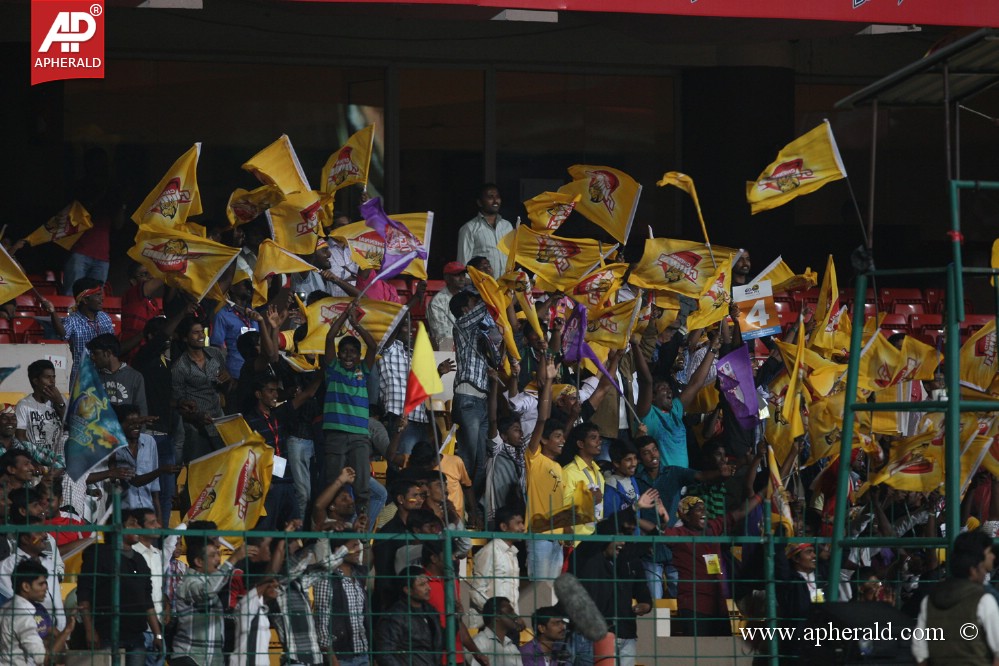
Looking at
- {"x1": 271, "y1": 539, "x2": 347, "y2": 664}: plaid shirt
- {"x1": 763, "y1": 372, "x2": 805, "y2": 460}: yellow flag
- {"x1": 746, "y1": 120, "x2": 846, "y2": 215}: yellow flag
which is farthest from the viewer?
{"x1": 746, "y1": 120, "x2": 846, "y2": 215}: yellow flag

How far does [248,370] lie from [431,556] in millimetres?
3604

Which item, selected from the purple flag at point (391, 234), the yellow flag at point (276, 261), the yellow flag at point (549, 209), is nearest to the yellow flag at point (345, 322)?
the yellow flag at point (276, 261)

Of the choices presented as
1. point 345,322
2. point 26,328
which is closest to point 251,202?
point 345,322

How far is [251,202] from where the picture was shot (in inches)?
554

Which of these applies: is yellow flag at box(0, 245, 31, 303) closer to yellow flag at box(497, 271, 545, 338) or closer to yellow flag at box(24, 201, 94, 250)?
yellow flag at box(24, 201, 94, 250)

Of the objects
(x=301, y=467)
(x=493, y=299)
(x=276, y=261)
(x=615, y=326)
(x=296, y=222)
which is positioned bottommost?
(x=301, y=467)

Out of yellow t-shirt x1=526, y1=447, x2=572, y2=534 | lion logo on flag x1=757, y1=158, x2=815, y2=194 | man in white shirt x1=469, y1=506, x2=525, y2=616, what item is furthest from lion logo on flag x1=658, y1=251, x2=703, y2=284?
man in white shirt x1=469, y1=506, x2=525, y2=616

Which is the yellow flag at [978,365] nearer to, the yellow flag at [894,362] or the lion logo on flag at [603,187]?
the yellow flag at [894,362]

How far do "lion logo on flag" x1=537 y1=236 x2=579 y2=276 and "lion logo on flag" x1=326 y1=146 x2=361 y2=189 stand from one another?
1.68m

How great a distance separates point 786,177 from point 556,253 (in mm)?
2114

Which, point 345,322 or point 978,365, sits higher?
point 345,322

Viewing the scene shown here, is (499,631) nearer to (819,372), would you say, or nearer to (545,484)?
(545,484)

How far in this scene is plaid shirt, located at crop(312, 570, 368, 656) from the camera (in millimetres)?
9336

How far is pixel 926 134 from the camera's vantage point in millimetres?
21781
